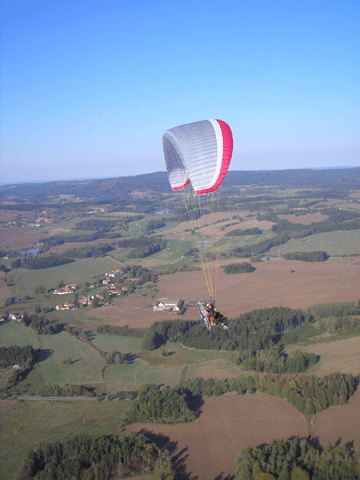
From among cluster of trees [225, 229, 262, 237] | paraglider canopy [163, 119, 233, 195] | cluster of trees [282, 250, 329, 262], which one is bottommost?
cluster of trees [282, 250, 329, 262]

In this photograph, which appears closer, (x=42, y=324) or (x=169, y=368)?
(x=169, y=368)

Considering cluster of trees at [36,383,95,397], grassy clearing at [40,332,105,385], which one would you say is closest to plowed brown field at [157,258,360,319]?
grassy clearing at [40,332,105,385]

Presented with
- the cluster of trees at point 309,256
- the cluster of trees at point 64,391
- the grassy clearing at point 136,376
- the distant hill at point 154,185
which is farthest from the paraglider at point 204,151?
the distant hill at point 154,185

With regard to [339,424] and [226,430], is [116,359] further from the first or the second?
[339,424]

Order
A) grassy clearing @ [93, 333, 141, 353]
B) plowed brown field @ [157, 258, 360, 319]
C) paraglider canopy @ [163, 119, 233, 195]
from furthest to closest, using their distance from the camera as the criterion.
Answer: plowed brown field @ [157, 258, 360, 319] → grassy clearing @ [93, 333, 141, 353] → paraglider canopy @ [163, 119, 233, 195]

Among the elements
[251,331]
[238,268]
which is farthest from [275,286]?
[251,331]

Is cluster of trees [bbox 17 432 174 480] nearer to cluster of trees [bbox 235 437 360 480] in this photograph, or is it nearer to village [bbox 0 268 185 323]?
cluster of trees [bbox 235 437 360 480]
